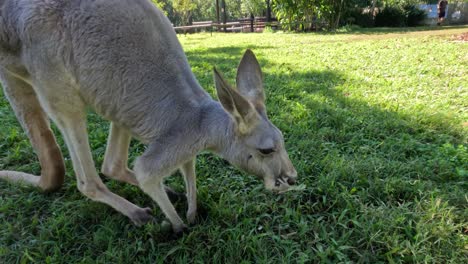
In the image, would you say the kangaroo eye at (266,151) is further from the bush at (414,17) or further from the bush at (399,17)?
the bush at (414,17)

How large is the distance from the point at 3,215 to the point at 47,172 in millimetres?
352

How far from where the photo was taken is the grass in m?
1.76

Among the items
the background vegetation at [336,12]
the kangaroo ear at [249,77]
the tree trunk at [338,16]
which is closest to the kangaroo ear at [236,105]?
the kangaroo ear at [249,77]

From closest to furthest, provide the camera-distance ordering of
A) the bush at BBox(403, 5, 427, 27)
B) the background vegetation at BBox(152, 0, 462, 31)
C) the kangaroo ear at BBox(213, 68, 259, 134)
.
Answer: the kangaroo ear at BBox(213, 68, 259, 134) < the background vegetation at BBox(152, 0, 462, 31) < the bush at BBox(403, 5, 427, 27)

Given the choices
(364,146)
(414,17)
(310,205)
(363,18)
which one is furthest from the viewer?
(414,17)

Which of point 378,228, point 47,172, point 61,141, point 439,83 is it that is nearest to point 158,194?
point 47,172

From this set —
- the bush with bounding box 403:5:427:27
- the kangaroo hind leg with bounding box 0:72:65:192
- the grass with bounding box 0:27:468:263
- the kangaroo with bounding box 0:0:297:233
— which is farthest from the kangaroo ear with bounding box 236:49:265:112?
the bush with bounding box 403:5:427:27

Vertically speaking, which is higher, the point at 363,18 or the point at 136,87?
the point at 363,18

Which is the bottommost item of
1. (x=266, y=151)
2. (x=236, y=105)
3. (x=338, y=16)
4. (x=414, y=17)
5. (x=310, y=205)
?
(x=310, y=205)

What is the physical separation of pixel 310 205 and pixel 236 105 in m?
0.91

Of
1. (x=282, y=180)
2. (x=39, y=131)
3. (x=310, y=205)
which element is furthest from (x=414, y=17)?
(x=39, y=131)

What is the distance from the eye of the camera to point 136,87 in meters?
1.85

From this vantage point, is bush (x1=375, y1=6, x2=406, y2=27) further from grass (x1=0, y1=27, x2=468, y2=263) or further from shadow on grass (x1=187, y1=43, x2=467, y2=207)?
grass (x1=0, y1=27, x2=468, y2=263)

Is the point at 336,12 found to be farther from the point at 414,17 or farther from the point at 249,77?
the point at 249,77
